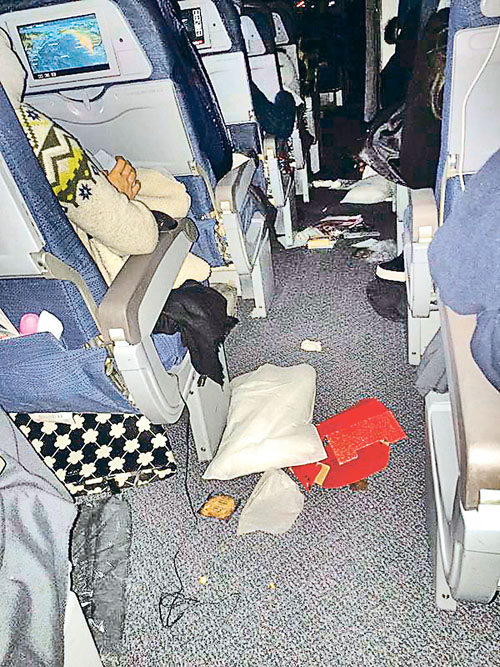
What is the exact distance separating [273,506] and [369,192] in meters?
2.32

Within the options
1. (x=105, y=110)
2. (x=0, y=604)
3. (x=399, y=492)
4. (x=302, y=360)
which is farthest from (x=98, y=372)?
(x=302, y=360)

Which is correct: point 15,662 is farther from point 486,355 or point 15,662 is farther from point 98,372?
point 486,355

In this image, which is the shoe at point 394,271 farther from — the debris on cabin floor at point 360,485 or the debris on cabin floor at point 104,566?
the debris on cabin floor at point 104,566

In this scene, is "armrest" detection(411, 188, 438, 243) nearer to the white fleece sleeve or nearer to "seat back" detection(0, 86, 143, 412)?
the white fleece sleeve

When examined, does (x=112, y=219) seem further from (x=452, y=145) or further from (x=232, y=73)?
(x=232, y=73)

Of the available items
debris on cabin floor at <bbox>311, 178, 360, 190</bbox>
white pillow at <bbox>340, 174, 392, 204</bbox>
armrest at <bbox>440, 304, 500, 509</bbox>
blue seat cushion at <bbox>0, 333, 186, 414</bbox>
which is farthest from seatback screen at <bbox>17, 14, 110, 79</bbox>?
debris on cabin floor at <bbox>311, 178, 360, 190</bbox>

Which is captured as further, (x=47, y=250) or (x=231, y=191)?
(x=231, y=191)

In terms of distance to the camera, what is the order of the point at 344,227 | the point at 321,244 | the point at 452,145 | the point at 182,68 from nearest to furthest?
the point at 452,145 < the point at 182,68 < the point at 321,244 < the point at 344,227

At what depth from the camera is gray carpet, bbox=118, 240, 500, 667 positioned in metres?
1.34

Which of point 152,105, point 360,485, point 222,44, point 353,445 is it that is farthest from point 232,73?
point 360,485

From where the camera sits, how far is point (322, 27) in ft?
14.8

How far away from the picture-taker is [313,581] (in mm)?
1485

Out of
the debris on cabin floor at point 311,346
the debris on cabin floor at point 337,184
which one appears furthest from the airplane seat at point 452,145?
the debris on cabin floor at point 337,184

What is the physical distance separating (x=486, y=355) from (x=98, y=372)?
32.3 inches
